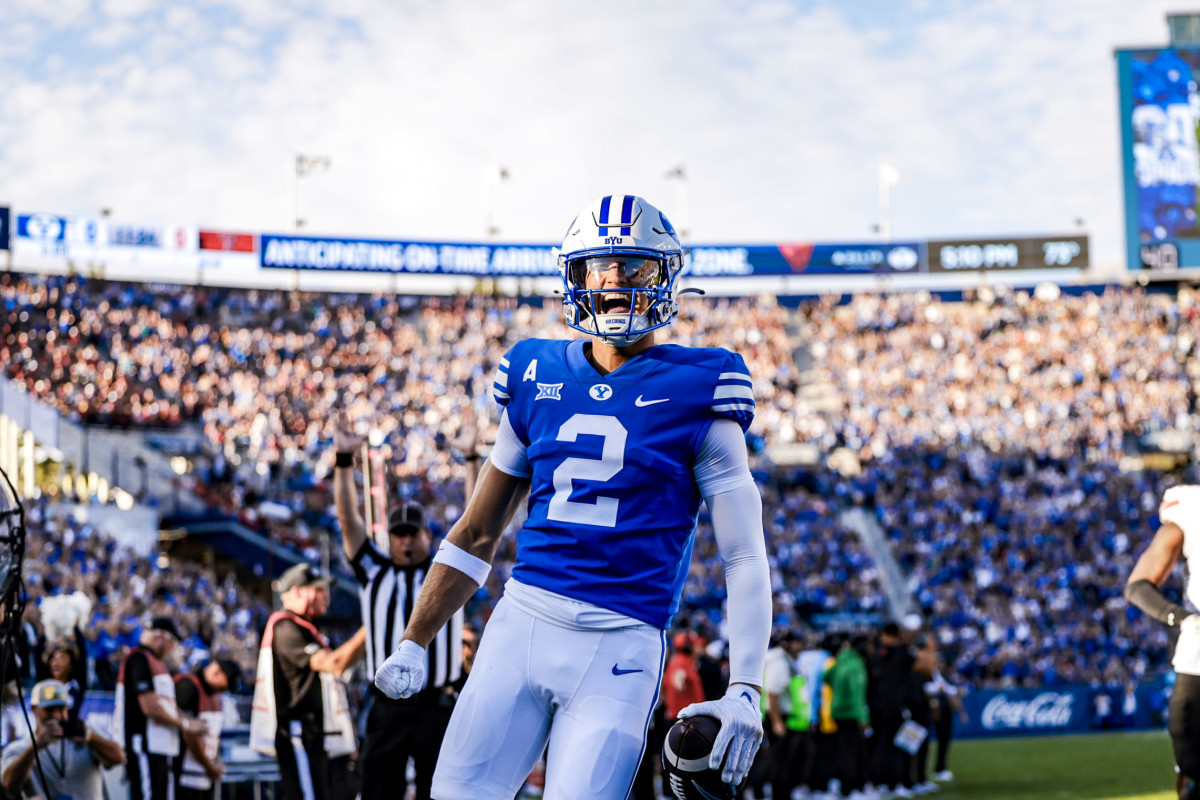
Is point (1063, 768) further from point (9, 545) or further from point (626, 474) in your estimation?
point (9, 545)

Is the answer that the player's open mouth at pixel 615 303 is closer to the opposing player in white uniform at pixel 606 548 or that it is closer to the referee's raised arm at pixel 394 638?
the opposing player in white uniform at pixel 606 548

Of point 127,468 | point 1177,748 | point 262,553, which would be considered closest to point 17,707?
point 1177,748

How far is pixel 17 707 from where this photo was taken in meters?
7.87

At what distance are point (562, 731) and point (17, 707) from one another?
5.86 metres

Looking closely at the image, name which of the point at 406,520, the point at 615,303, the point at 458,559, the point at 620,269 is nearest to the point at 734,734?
the point at 458,559

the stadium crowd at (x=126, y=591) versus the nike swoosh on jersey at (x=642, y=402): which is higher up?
the nike swoosh on jersey at (x=642, y=402)

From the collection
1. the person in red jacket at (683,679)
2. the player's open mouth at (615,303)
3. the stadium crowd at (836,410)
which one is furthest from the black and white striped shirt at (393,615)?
the stadium crowd at (836,410)

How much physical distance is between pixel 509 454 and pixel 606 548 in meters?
0.50

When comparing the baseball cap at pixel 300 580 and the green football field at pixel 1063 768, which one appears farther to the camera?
the green football field at pixel 1063 768

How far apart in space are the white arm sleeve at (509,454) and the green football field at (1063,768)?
9.38m

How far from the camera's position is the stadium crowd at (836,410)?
25500 millimetres

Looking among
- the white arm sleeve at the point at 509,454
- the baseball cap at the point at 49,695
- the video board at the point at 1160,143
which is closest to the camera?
the white arm sleeve at the point at 509,454

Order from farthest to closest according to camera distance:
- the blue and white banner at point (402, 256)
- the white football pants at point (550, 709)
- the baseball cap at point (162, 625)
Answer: the blue and white banner at point (402, 256) → the baseball cap at point (162, 625) → the white football pants at point (550, 709)

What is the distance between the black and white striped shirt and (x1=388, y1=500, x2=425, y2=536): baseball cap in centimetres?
18
